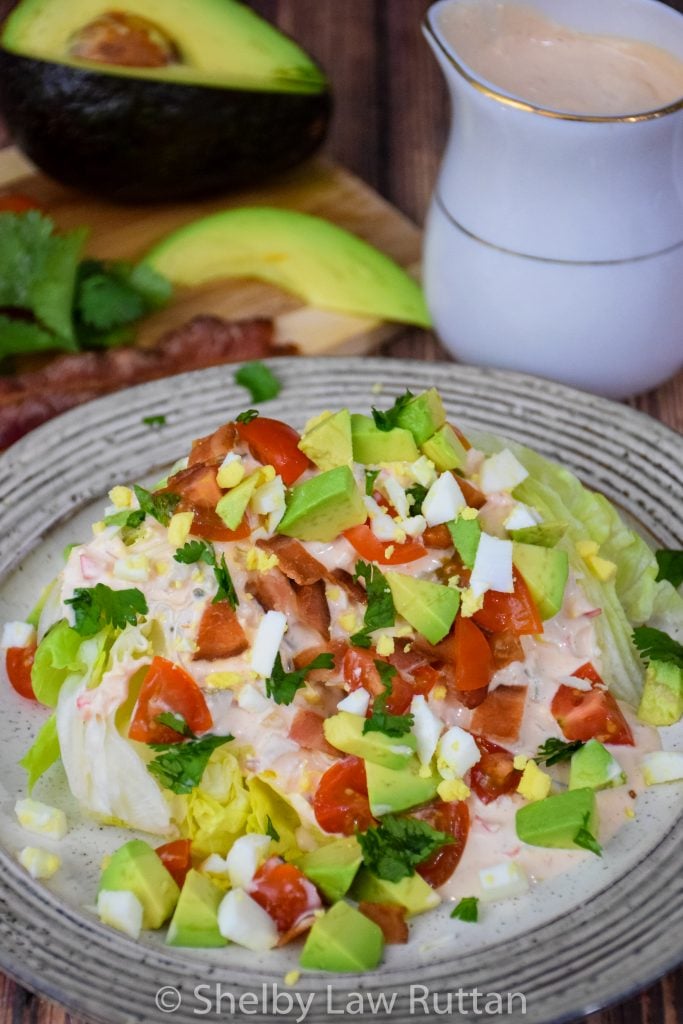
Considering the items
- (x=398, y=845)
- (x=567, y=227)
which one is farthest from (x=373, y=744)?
(x=567, y=227)

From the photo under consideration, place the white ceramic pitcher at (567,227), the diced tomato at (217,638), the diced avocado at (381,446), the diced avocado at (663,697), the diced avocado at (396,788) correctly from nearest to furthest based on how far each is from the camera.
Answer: the diced avocado at (396,788) < the diced tomato at (217,638) < the diced avocado at (663,697) < the diced avocado at (381,446) < the white ceramic pitcher at (567,227)

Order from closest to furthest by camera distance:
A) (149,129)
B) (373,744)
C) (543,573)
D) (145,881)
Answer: (145,881) → (373,744) → (543,573) → (149,129)

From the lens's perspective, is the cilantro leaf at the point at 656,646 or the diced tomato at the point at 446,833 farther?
the cilantro leaf at the point at 656,646

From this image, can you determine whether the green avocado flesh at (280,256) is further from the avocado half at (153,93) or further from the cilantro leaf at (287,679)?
the cilantro leaf at (287,679)

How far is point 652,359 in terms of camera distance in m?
3.85

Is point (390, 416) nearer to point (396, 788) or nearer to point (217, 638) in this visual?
point (217, 638)

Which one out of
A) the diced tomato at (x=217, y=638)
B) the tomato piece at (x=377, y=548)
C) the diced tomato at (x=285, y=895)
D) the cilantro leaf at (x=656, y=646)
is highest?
the tomato piece at (x=377, y=548)

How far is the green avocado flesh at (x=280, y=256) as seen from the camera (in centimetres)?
434

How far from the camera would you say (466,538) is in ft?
8.91

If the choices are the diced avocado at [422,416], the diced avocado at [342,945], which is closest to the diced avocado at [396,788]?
the diced avocado at [342,945]

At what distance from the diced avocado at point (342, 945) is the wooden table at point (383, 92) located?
235cm

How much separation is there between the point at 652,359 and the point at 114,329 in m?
1.82

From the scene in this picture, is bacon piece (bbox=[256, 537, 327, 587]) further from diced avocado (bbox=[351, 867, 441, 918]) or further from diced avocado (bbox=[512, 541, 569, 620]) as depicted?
diced avocado (bbox=[351, 867, 441, 918])

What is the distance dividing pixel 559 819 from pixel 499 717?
0.84 ft
